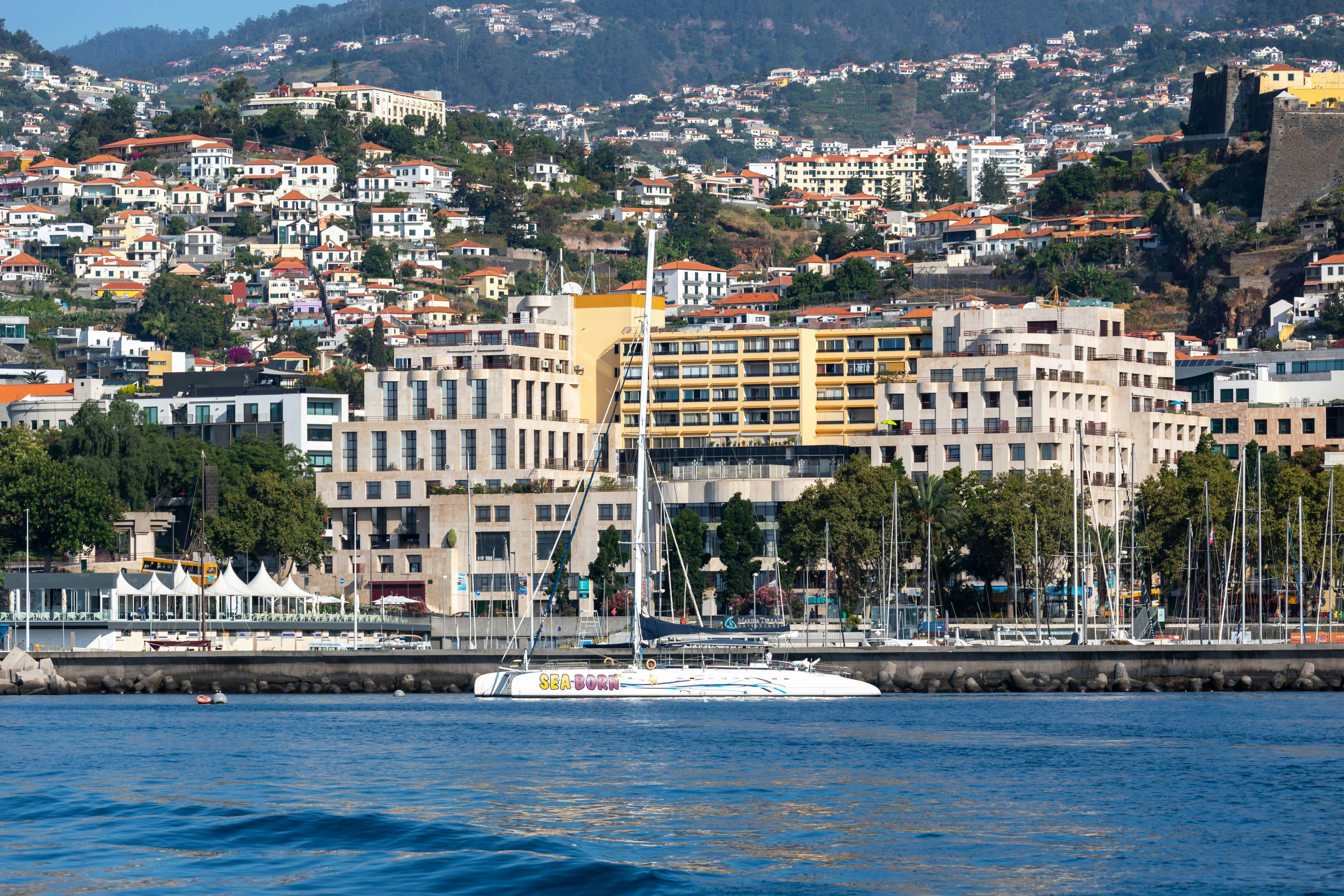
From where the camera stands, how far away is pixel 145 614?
385ft

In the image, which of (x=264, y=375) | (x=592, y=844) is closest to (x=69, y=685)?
(x=592, y=844)

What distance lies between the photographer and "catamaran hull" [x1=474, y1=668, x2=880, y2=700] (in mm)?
80562

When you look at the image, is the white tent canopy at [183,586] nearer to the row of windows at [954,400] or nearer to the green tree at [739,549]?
the green tree at [739,549]

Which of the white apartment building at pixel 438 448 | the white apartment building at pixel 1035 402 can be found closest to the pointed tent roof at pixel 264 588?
the white apartment building at pixel 438 448

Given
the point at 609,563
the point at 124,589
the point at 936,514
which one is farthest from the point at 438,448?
the point at 936,514

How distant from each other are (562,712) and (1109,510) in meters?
61.3

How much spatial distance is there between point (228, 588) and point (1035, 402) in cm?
5462

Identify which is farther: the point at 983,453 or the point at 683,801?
the point at 983,453

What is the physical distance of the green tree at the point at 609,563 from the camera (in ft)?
417

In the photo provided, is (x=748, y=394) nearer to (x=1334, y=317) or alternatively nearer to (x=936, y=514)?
(x=936, y=514)

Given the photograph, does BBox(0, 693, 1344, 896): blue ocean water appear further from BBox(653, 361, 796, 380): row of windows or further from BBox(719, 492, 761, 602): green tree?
BBox(653, 361, 796, 380): row of windows

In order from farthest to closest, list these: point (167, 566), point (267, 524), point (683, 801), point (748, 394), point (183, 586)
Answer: point (748, 394)
point (167, 566)
point (267, 524)
point (183, 586)
point (683, 801)

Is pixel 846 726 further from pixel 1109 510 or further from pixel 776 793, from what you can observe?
pixel 1109 510

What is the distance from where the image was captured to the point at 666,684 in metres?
80.5
